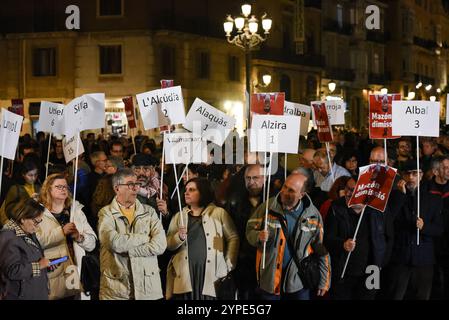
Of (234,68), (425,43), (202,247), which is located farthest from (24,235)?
(425,43)

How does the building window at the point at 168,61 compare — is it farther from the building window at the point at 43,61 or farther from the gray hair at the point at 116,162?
the gray hair at the point at 116,162

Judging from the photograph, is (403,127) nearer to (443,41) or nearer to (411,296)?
(411,296)

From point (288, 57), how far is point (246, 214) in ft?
116

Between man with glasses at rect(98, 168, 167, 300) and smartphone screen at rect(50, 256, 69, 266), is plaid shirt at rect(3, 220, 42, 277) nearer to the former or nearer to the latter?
smartphone screen at rect(50, 256, 69, 266)

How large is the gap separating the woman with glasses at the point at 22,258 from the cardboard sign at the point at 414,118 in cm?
396

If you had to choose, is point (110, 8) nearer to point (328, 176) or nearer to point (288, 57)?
point (288, 57)

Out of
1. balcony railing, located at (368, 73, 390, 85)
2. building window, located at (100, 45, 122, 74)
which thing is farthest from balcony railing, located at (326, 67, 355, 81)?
building window, located at (100, 45, 122, 74)

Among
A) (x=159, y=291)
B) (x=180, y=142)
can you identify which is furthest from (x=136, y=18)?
(x=159, y=291)

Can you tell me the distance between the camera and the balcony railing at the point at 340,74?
49.9 meters

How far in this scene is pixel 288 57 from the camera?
43125 millimetres

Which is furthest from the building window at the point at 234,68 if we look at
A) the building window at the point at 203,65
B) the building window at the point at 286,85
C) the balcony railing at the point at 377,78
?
the balcony railing at the point at 377,78

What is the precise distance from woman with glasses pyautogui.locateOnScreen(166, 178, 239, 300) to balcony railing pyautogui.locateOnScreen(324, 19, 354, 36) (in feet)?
139
